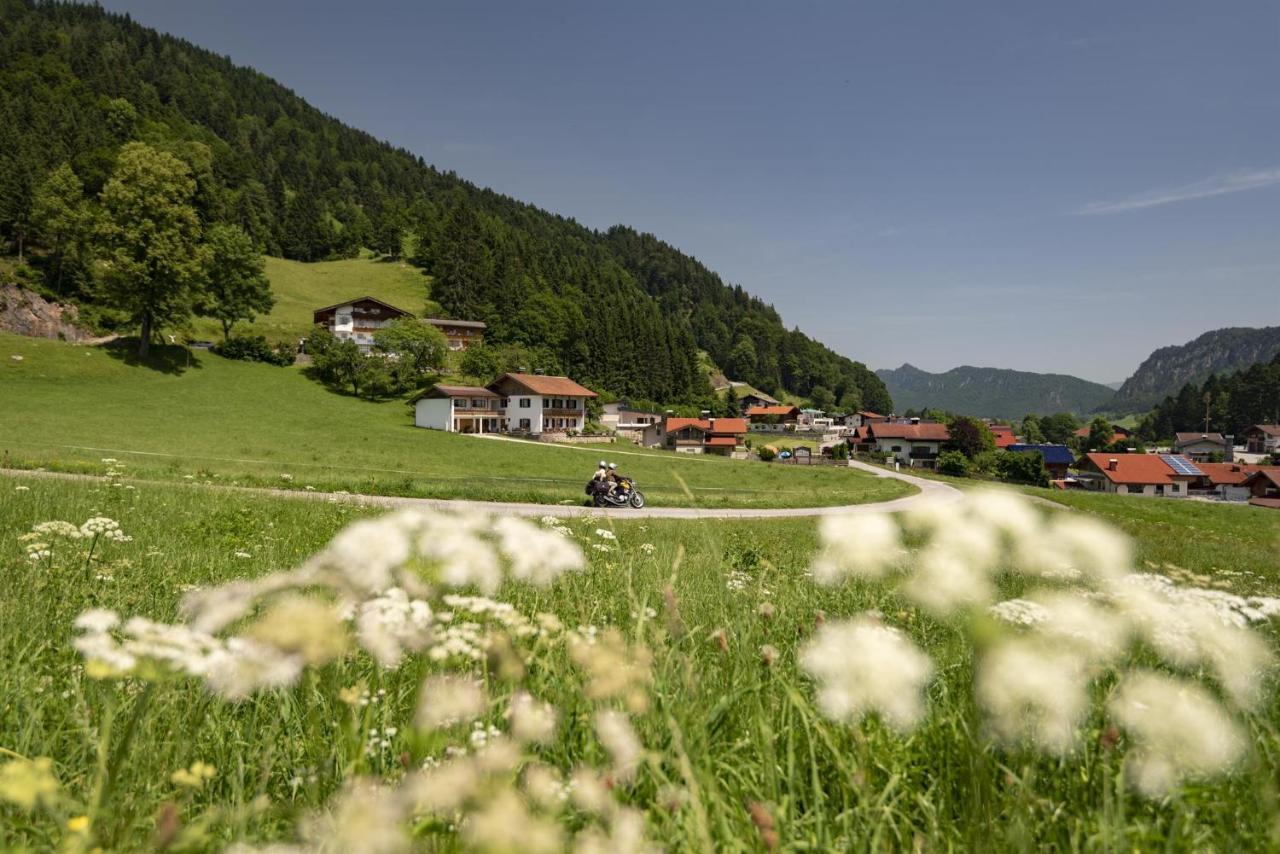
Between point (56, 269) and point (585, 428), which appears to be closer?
point (56, 269)

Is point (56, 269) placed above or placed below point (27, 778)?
above

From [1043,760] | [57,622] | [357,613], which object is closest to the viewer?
[357,613]

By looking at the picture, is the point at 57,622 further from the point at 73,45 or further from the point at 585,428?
the point at 73,45

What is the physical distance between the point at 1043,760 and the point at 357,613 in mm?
2408

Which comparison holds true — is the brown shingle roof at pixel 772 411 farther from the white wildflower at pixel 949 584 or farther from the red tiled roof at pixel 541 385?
the white wildflower at pixel 949 584

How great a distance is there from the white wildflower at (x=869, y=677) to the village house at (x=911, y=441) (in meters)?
123

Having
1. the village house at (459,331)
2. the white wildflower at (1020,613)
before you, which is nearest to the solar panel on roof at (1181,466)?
the village house at (459,331)

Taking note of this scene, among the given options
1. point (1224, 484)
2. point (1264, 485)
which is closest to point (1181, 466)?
point (1224, 484)

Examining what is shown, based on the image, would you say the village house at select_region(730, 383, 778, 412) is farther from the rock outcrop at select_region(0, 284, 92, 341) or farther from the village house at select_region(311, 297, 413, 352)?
the rock outcrop at select_region(0, 284, 92, 341)

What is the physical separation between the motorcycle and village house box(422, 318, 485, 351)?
9384cm

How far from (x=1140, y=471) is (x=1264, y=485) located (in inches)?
674

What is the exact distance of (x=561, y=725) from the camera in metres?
2.19

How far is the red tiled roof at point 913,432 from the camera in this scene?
11864 centimetres

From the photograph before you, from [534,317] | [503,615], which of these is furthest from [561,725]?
[534,317]
